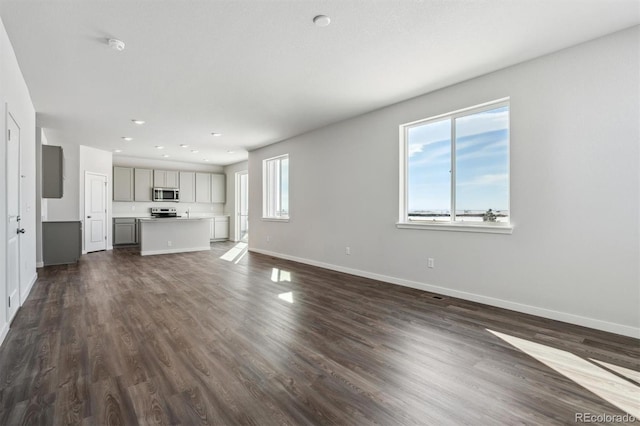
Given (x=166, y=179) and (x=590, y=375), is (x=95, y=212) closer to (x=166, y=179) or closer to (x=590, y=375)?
(x=166, y=179)

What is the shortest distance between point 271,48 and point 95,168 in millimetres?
7263

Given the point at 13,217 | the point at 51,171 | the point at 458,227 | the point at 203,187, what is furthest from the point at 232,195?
the point at 458,227

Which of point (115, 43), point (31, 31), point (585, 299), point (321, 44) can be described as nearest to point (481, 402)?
point (585, 299)

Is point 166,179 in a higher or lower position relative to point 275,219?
higher

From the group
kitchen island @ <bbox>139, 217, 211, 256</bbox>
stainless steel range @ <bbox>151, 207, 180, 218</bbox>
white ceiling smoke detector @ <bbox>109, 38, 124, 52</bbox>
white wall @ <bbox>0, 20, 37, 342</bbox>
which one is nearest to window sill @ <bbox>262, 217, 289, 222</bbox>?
kitchen island @ <bbox>139, 217, 211, 256</bbox>

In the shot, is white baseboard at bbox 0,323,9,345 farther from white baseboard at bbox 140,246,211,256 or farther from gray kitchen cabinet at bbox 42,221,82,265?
white baseboard at bbox 140,246,211,256

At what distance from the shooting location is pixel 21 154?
362cm

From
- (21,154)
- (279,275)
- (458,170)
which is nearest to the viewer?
(21,154)

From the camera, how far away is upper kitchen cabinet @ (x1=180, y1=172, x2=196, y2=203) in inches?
393

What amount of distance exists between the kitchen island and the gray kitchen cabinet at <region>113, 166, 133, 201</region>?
1.93 m

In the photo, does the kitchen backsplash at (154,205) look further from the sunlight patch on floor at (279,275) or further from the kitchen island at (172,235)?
the sunlight patch on floor at (279,275)

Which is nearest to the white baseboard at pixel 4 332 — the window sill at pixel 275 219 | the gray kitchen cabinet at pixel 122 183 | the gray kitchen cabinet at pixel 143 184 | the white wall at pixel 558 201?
the white wall at pixel 558 201

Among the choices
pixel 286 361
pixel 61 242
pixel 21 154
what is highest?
pixel 21 154

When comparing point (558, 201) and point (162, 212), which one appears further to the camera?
point (162, 212)
